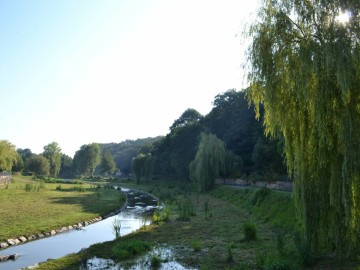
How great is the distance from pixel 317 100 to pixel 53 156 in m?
144

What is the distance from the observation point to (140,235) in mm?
21219

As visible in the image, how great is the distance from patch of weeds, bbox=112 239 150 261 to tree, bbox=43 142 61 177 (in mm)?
129730

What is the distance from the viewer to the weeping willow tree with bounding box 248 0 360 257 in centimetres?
1169

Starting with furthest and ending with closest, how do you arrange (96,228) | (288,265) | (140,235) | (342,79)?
(96,228)
(140,235)
(288,265)
(342,79)

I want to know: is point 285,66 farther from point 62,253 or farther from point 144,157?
point 144,157

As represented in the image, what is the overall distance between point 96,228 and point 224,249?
13381 millimetres

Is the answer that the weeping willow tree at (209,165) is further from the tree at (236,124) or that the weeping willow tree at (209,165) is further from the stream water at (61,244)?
the stream water at (61,244)

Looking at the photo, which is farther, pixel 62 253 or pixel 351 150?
pixel 62 253

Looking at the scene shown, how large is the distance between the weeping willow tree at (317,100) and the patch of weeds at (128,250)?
302 inches

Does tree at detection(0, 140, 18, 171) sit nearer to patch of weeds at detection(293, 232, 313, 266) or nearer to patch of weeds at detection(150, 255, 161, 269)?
patch of weeds at detection(150, 255, 161, 269)

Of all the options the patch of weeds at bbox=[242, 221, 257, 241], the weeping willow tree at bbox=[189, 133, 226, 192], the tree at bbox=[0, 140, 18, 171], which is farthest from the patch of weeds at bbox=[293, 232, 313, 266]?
the tree at bbox=[0, 140, 18, 171]

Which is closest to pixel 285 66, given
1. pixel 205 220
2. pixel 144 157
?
pixel 205 220

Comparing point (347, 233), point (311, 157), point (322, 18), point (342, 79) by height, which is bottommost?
point (347, 233)

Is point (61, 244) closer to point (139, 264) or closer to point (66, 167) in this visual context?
point (139, 264)
